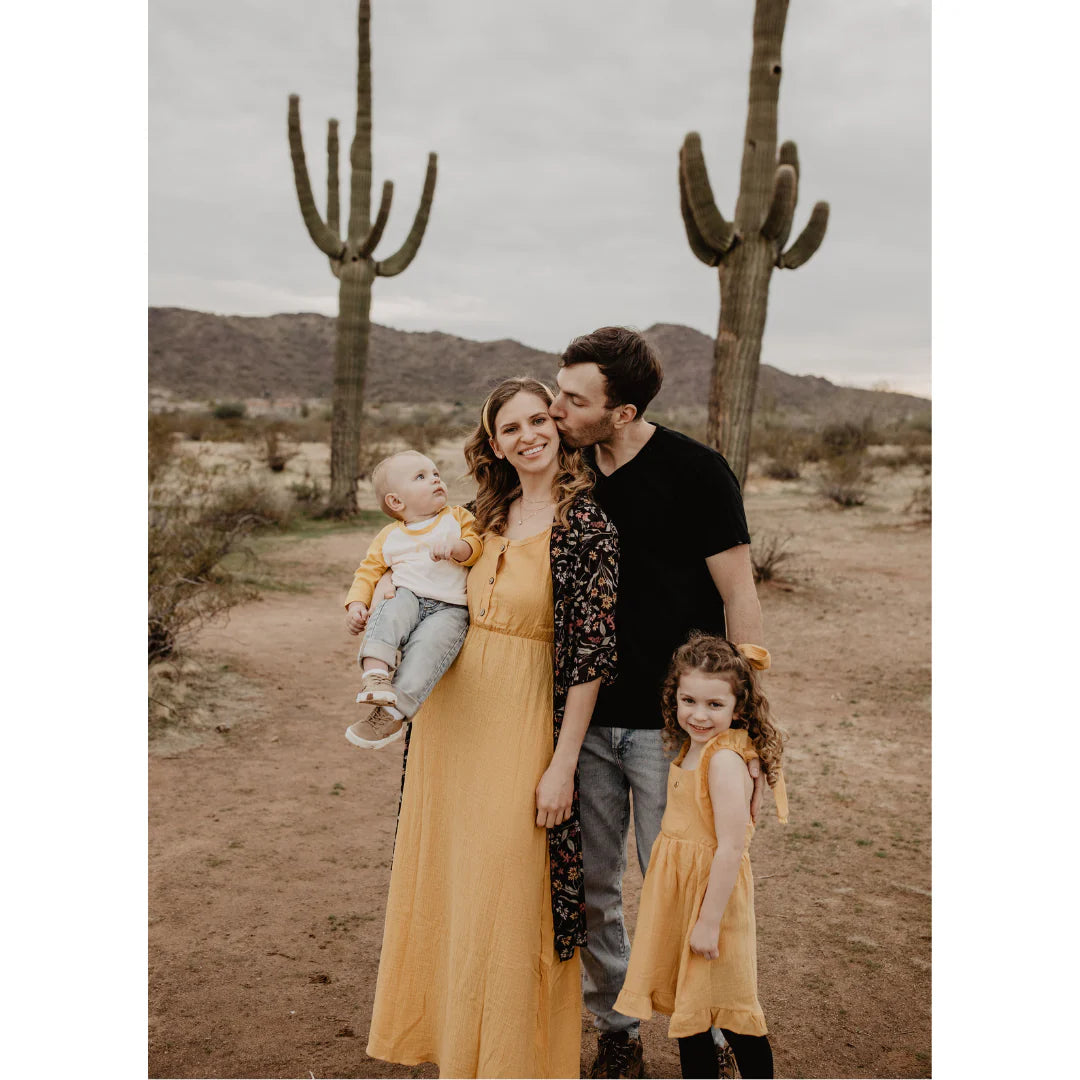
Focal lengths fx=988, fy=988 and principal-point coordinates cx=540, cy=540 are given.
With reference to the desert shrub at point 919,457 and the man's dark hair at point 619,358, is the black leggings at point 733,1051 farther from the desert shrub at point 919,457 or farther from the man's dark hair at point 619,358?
the desert shrub at point 919,457

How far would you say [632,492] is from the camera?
8.66ft

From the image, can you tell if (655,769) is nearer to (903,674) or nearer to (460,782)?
(460,782)

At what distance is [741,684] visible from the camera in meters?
2.42

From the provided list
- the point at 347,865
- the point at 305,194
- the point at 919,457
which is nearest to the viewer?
the point at 347,865

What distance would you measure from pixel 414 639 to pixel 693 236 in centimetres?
766

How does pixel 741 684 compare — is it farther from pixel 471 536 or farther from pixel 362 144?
pixel 362 144

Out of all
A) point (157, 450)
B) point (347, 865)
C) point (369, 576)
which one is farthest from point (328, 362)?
point (369, 576)

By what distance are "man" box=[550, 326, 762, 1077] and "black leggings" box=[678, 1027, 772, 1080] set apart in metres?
0.47

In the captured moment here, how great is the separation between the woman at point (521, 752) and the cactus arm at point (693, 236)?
7278 mm

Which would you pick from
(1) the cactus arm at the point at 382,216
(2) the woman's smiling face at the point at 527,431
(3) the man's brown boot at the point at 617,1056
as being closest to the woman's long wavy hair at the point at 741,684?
(2) the woman's smiling face at the point at 527,431

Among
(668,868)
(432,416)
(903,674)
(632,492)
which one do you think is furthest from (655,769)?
(432,416)

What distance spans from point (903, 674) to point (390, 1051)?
6269 mm

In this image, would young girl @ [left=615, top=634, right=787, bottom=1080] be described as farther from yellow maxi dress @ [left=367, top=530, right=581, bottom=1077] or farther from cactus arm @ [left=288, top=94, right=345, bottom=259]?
cactus arm @ [left=288, top=94, right=345, bottom=259]

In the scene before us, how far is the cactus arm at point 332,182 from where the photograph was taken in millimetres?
15266
